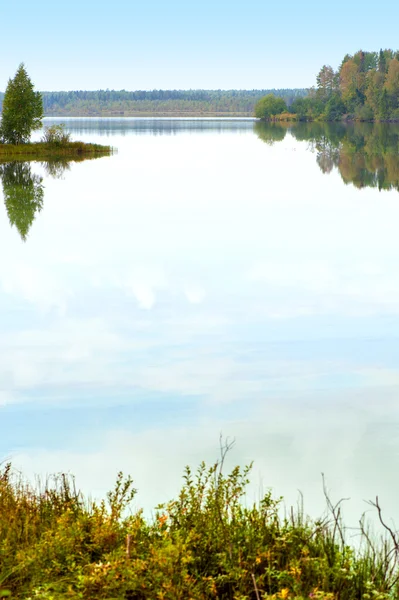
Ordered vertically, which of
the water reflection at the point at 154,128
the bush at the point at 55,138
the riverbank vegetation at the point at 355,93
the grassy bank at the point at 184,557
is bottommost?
the grassy bank at the point at 184,557

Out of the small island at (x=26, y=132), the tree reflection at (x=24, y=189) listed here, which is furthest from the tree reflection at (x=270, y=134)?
the tree reflection at (x=24, y=189)

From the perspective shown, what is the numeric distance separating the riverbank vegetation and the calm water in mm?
100537

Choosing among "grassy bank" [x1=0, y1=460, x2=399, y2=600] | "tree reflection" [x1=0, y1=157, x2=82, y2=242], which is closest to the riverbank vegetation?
"tree reflection" [x1=0, y1=157, x2=82, y2=242]

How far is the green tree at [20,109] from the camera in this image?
2025 inches

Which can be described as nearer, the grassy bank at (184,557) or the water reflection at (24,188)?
the grassy bank at (184,557)

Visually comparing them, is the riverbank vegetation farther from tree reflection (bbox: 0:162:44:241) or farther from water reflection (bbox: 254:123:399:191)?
tree reflection (bbox: 0:162:44:241)

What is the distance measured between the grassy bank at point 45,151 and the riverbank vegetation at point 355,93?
7588cm

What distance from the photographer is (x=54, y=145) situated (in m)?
51.2

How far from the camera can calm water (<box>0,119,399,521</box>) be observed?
7.35 m

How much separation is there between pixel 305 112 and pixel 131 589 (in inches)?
5703

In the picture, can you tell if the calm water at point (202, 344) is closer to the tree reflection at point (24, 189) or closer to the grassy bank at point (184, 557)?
the tree reflection at point (24, 189)

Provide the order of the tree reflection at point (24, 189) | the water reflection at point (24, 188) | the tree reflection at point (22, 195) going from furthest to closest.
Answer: the tree reflection at point (24, 189)
the water reflection at point (24, 188)
the tree reflection at point (22, 195)

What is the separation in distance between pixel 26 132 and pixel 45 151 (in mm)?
3005

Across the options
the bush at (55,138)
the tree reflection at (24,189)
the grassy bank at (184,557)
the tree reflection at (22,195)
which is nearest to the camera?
the grassy bank at (184,557)
